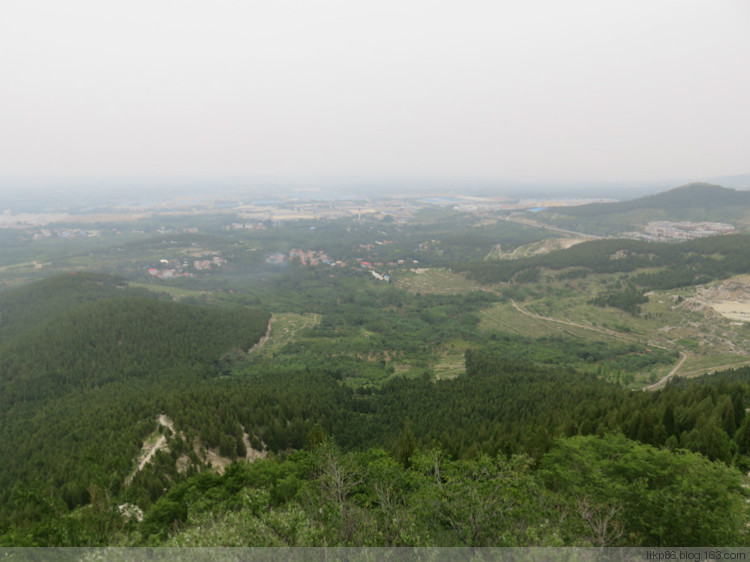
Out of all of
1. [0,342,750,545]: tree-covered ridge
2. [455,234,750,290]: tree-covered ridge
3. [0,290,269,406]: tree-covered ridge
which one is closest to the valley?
[0,342,750,545]: tree-covered ridge

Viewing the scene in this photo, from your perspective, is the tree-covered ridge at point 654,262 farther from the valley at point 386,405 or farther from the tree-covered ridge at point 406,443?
the tree-covered ridge at point 406,443

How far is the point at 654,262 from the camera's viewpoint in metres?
171

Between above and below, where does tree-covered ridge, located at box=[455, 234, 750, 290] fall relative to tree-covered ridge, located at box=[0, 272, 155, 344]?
above

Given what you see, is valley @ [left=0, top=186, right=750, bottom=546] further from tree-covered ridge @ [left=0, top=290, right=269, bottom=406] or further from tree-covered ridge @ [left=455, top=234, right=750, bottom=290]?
tree-covered ridge @ [left=455, top=234, right=750, bottom=290]

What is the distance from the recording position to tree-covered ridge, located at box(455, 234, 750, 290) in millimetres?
148500

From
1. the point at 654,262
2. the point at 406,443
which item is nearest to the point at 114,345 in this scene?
the point at 406,443

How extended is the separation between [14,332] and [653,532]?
171 meters

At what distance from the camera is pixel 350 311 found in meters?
164

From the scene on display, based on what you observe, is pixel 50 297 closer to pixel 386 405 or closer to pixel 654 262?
pixel 386 405

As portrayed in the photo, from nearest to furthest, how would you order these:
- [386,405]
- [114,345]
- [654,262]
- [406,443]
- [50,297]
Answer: [406,443] → [386,405] → [114,345] → [50,297] → [654,262]

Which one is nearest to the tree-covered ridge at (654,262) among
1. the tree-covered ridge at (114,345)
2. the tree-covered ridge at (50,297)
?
the tree-covered ridge at (114,345)

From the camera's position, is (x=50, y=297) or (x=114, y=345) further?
(x=50, y=297)

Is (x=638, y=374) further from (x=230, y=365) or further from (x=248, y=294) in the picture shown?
(x=248, y=294)

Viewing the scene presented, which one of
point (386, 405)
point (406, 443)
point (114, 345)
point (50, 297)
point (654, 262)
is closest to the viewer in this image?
point (406, 443)
